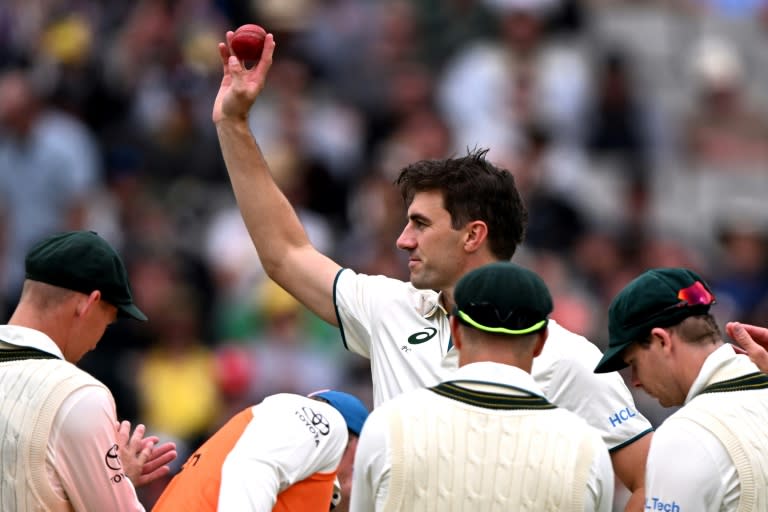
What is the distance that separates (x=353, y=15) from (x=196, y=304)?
14.4 ft

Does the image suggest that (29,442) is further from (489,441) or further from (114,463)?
(489,441)

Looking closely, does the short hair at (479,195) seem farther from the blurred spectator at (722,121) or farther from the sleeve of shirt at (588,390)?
the blurred spectator at (722,121)

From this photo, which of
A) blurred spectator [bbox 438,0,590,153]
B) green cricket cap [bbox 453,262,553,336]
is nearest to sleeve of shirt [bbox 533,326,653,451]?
green cricket cap [bbox 453,262,553,336]

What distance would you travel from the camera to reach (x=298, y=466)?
5402 millimetres

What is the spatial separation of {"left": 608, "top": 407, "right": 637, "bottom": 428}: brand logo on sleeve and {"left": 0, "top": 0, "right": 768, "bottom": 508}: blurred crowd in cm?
531

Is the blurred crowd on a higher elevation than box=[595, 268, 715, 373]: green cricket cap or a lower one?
lower

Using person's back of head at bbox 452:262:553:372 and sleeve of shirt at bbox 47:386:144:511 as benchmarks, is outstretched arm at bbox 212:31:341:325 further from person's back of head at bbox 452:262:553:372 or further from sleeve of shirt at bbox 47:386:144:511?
person's back of head at bbox 452:262:553:372

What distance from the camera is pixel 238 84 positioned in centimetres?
603

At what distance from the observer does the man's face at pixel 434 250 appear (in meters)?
5.79

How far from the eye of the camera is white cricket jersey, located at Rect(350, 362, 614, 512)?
469cm

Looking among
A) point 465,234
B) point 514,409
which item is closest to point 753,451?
point 514,409

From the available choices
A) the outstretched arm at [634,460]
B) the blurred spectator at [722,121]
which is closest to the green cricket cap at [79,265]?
the outstretched arm at [634,460]

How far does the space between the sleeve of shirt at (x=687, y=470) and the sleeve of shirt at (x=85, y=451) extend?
1769 millimetres

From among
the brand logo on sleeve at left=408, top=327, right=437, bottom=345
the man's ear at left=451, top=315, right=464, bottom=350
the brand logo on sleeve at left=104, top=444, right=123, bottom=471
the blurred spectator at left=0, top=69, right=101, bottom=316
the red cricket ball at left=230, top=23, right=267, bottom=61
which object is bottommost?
the blurred spectator at left=0, top=69, right=101, bottom=316
